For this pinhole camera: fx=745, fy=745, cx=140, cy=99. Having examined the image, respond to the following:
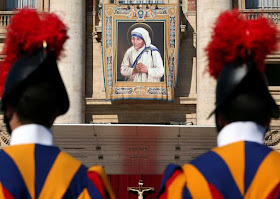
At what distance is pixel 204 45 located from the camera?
19.9 m

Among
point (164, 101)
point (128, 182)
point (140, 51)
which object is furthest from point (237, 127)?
point (164, 101)

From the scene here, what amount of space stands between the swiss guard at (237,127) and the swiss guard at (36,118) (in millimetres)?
514

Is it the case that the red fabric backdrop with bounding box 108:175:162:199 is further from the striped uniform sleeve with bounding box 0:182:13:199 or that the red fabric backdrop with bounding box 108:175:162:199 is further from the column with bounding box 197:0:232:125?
the striped uniform sleeve with bounding box 0:182:13:199

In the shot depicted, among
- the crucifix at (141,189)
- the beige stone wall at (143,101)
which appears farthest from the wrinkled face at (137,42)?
the crucifix at (141,189)

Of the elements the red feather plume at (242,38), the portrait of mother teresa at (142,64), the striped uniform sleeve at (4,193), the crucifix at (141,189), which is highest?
the portrait of mother teresa at (142,64)

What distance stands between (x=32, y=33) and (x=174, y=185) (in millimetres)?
1151

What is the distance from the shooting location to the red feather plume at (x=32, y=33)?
4148 millimetres

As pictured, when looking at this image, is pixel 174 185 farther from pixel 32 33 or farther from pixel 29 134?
pixel 32 33

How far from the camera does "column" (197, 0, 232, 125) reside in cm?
1988

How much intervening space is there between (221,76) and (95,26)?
16.9 meters

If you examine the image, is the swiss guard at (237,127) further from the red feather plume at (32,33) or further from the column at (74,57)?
the column at (74,57)

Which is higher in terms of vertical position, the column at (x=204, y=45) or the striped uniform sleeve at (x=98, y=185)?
the column at (x=204, y=45)

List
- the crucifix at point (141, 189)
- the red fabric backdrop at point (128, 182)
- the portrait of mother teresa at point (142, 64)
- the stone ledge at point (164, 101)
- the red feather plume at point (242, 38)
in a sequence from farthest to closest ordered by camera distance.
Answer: the stone ledge at point (164, 101)
the portrait of mother teresa at point (142, 64)
the red fabric backdrop at point (128, 182)
the crucifix at point (141, 189)
the red feather plume at point (242, 38)

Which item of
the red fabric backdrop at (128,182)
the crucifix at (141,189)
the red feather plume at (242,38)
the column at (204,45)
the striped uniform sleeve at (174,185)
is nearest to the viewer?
the striped uniform sleeve at (174,185)
